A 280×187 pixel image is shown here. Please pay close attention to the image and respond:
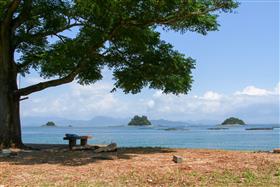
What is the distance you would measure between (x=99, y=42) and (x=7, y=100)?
4734 millimetres

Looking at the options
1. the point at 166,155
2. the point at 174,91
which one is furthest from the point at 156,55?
the point at 166,155

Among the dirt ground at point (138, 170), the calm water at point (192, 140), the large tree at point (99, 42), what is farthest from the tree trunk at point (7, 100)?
the calm water at point (192, 140)

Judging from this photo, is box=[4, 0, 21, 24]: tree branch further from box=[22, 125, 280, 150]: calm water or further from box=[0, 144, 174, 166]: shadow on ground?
box=[22, 125, 280, 150]: calm water

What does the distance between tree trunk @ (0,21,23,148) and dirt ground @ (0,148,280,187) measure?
3.10 m

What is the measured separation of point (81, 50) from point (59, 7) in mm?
2867

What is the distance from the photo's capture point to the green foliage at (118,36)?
53.2 feet

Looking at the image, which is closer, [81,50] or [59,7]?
[81,50]

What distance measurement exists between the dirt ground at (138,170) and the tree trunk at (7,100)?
10.2 ft

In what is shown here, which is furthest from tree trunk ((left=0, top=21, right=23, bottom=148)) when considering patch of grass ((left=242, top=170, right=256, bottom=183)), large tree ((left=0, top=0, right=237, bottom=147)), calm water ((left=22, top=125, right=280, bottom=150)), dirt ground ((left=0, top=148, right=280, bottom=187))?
calm water ((left=22, top=125, right=280, bottom=150))

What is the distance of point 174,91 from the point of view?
59.9 feet

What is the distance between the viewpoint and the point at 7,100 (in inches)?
751

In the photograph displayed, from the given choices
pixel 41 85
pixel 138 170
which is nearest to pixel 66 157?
pixel 138 170

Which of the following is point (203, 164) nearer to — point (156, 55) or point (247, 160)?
point (247, 160)

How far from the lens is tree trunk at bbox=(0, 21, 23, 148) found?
745 inches
